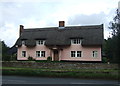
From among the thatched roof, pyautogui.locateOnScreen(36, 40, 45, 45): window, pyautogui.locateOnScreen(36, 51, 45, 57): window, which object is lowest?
pyautogui.locateOnScreen(36, 51, 45, 57): window

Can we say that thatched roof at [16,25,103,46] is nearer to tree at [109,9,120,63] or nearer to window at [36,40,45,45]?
window at [36,40,45,45]

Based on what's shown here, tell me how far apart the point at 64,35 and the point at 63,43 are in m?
2.38

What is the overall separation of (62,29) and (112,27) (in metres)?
15.8

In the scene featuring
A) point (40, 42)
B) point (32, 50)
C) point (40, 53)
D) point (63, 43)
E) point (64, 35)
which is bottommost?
point (40, 53)

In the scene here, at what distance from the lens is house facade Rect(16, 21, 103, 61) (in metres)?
41.2

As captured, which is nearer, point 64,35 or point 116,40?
point 116,40

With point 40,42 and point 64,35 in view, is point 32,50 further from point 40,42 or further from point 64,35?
point 64,35

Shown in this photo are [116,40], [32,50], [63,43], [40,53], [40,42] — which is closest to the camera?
[116,40]

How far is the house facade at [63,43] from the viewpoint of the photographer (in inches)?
1622

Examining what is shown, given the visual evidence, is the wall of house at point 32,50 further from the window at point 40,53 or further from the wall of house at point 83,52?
the wall of house at point 83,52

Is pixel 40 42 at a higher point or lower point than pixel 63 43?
higher

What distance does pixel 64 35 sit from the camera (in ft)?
143

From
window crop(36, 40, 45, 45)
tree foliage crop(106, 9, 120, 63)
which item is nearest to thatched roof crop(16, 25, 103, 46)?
window crop(36, 40, 45, 45)

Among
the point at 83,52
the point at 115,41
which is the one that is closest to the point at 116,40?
the point at 115,41
